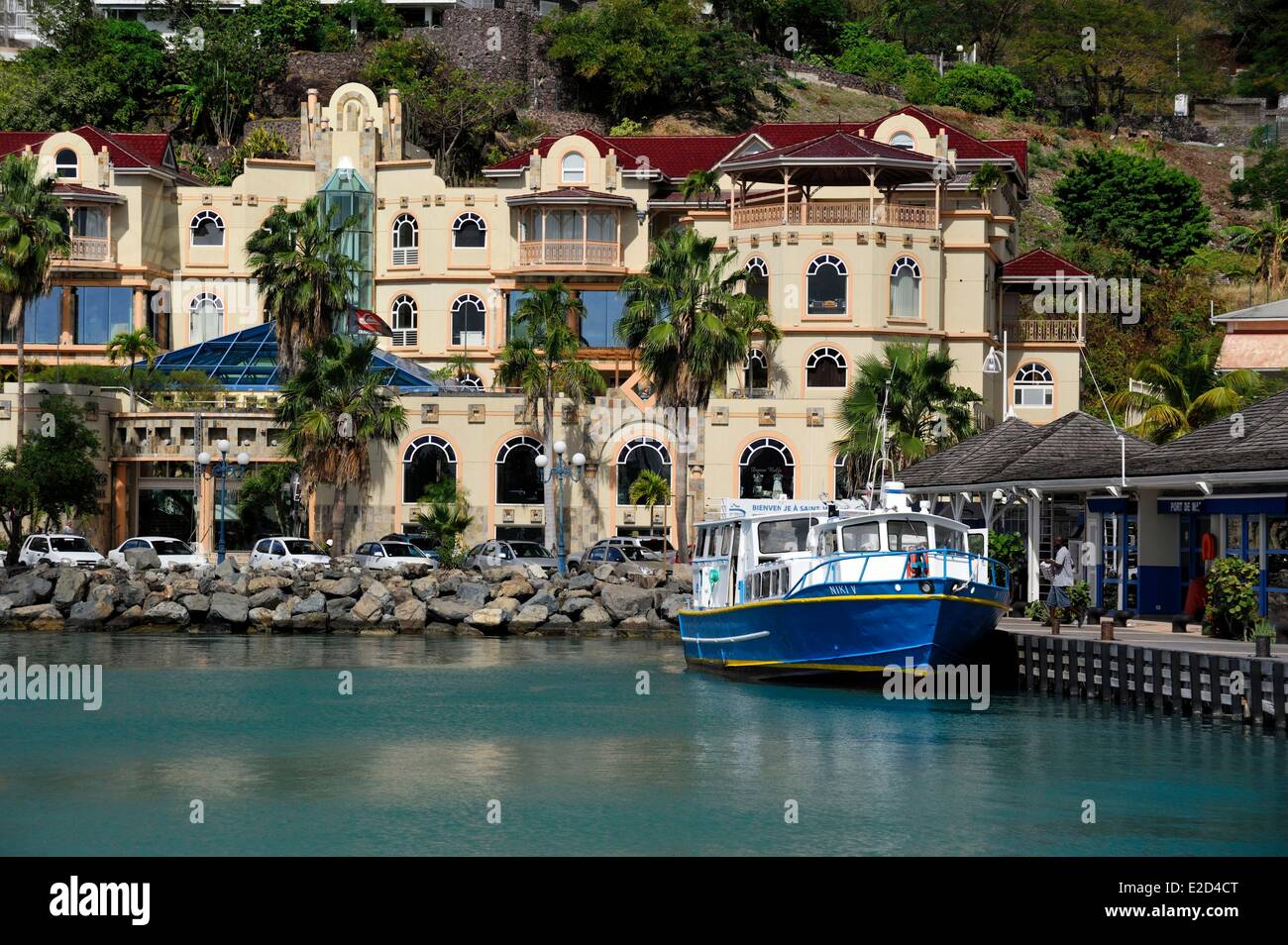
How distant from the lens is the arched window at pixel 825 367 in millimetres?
65938

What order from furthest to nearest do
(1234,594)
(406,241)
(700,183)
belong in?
(406,241) < (700,183) < (1234,594)

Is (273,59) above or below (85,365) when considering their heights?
above

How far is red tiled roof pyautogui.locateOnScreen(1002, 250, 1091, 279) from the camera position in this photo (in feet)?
242

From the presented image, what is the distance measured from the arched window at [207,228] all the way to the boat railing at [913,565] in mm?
45942

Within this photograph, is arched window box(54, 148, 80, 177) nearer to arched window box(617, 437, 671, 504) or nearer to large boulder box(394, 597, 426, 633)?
arched window box(617, 437, 671, 504)

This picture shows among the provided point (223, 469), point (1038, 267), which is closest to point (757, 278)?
point (1038, 267)

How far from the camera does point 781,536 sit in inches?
1569

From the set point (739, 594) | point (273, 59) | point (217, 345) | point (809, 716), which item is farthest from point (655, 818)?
point (273, 59)

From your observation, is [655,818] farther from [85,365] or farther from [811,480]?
[85,365]

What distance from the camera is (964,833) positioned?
81.8 feet

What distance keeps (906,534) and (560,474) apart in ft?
76.0

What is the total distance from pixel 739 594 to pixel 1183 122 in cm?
9230

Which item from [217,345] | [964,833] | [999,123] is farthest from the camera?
[999,123]

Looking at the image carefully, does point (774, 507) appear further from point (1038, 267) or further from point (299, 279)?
point (1038, 267)
